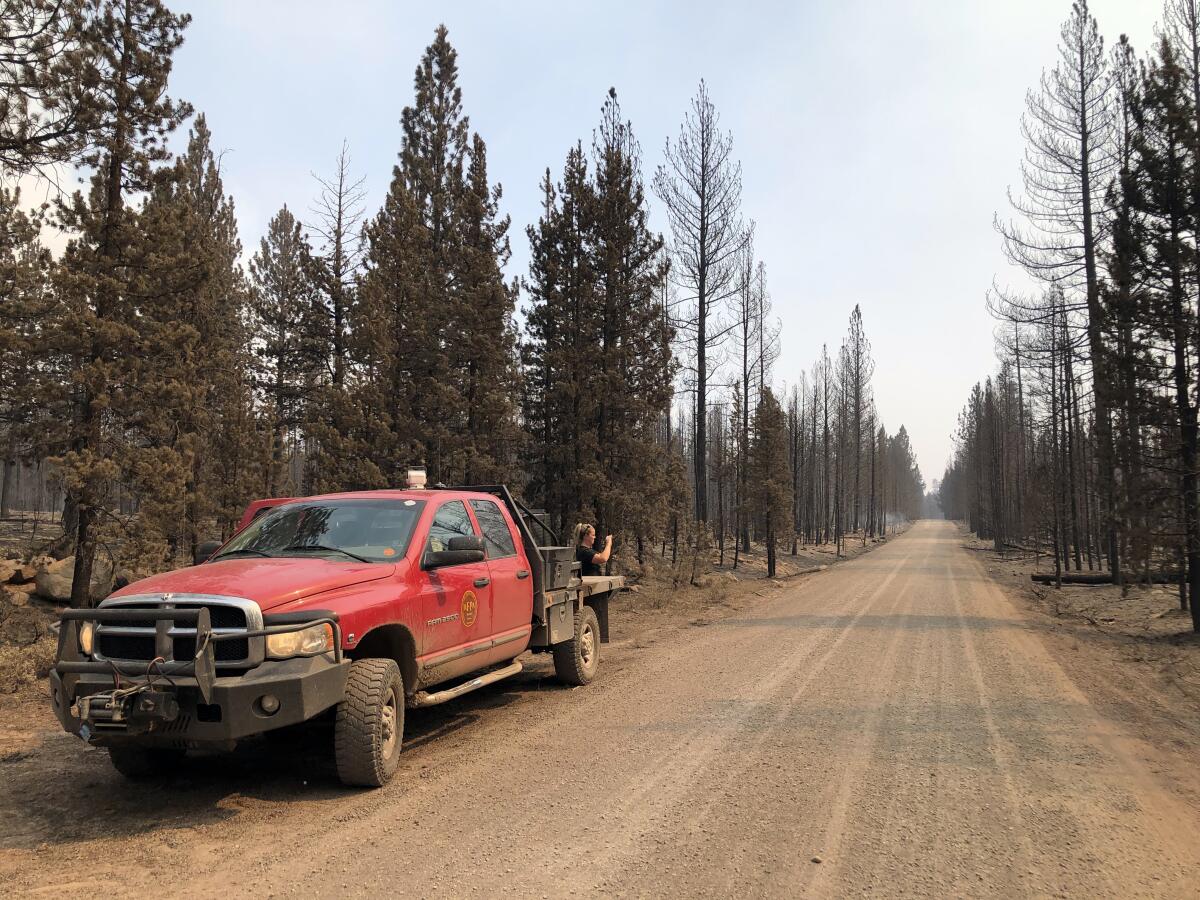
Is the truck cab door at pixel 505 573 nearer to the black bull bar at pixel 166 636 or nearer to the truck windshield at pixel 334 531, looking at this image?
the truck windshield at pixel 334 531

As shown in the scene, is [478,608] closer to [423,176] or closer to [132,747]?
[132,747]

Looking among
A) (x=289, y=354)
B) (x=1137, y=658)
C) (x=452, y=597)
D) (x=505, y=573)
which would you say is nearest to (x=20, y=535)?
(x=289, y=354)

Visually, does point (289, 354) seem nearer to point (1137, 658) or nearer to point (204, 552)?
point (204, 552)

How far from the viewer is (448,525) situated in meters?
6.48

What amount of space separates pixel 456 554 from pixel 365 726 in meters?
1.45

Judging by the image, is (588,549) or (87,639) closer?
(87,639)

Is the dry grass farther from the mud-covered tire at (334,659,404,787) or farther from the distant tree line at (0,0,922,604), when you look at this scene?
the mud-covered tire at (334,659,404,787)

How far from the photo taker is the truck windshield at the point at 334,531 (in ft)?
18.9

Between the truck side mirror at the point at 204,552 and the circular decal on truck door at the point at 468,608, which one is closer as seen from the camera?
the circular decal on truck door at the point at 468,608

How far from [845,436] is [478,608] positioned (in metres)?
58.9

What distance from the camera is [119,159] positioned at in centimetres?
1389

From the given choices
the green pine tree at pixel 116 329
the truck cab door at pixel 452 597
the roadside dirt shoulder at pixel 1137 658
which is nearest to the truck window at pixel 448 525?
the truck cab door at pixel 452 597

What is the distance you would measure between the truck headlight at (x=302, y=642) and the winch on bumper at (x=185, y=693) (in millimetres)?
40

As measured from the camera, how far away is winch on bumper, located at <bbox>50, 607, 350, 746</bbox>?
4.26 m
